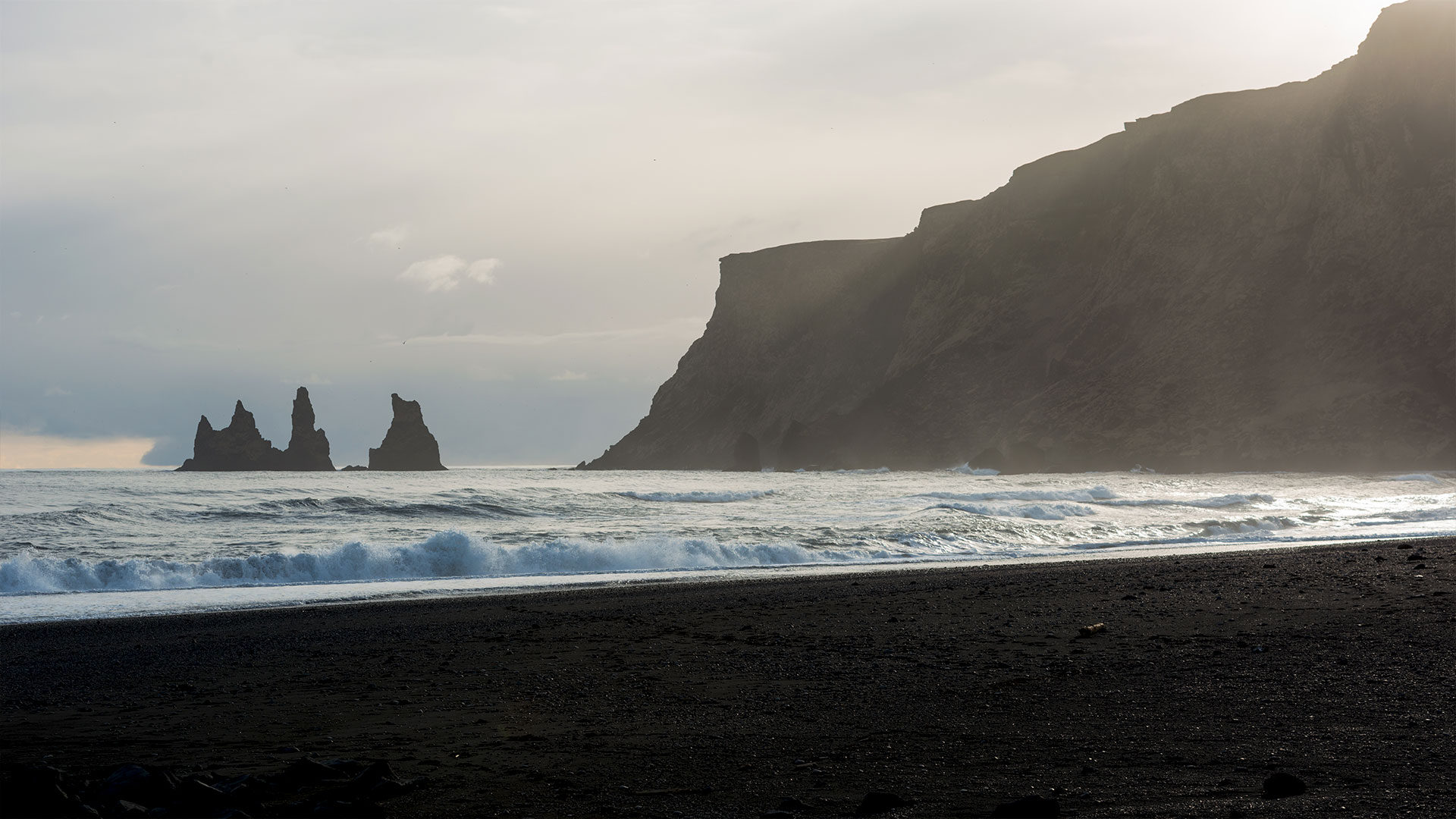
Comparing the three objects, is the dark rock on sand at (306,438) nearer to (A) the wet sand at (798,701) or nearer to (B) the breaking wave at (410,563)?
(B) the breaking wave at (410,563)

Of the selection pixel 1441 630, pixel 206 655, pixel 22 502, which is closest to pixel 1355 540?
pixel 1441 630

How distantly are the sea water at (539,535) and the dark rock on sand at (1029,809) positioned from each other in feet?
33.7

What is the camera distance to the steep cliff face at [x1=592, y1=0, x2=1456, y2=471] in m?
62.6

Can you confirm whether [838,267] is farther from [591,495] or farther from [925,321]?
[591,495]

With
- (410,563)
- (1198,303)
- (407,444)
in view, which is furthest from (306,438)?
(410,563)

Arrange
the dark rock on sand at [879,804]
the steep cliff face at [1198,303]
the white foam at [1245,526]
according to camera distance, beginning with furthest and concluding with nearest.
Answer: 1. the steep cliff face at [1198,303]
2. the white foam at [1245,526]
3. the dark rock on sand at [879,804]

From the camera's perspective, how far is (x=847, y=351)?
348 feet

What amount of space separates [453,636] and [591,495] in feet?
87.0

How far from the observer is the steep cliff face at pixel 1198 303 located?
205ft

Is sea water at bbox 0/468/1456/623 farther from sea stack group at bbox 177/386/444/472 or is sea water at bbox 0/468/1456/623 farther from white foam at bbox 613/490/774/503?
sea stack group at bbox 177/386/444/472

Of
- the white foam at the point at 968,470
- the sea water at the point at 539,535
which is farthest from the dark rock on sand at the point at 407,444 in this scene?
the sea water at the point at 539,535

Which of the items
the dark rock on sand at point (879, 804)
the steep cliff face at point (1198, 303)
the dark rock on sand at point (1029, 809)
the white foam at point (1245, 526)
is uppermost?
the steep cliff face at point (1198, 303)

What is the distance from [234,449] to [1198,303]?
9732 cm

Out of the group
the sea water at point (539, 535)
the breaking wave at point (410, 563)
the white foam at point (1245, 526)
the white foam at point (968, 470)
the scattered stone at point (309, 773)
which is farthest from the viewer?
the white foam at point (968, 470)
